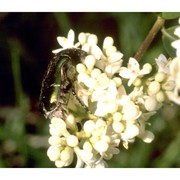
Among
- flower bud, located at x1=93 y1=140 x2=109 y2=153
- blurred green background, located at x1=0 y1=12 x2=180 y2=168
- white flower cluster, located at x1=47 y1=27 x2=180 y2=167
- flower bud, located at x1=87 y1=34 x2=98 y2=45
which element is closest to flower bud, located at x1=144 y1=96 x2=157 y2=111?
white flower cluster, located at x1=47 y1=27 x2=180 y2=167

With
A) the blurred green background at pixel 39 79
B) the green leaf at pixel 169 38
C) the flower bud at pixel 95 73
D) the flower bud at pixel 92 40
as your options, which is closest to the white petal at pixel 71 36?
the flower bud at pixel 92 40

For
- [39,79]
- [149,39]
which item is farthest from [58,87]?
[39,79]

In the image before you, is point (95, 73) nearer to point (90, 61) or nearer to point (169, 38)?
point (90, 61)

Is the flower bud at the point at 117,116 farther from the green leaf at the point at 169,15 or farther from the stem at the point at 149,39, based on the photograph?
the green leaf at the point at 169,15

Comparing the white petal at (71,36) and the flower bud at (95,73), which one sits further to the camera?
the white petal at (71,36)
